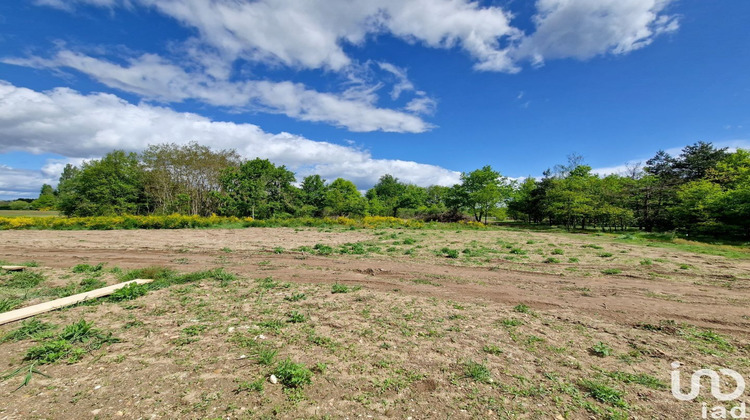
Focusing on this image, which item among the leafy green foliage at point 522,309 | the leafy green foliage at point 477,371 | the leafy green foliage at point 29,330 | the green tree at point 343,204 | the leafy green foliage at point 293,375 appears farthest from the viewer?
the green tree at point 343,204

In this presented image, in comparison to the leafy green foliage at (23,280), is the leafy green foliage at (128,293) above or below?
above

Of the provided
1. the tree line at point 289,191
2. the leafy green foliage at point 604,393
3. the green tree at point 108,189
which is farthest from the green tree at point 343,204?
the leafy green foliage at point 604,393

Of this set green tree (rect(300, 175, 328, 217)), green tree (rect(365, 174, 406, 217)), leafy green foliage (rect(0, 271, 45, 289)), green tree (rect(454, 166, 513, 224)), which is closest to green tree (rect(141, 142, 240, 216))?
green tree (rect(300, 175, 328, 217))

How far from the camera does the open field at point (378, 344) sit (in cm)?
303

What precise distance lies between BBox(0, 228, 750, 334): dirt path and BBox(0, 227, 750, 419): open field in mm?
78

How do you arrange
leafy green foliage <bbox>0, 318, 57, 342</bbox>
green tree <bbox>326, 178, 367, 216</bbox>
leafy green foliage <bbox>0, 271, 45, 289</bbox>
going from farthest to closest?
green tree <bbox>326, 178, 367, 216</bbox> → leafy green foliage <bbox>0, 271, 45, 289</bbox> → leafy green foliage <bbox>0, 318, 57, 342</bbox>

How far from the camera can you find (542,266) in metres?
10.3

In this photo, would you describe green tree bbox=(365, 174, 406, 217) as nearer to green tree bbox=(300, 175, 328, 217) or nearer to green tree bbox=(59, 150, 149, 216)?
green tree bbox=(300, 175, 328, 217)

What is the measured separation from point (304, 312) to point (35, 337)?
4.20 m

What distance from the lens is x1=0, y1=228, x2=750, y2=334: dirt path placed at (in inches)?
232

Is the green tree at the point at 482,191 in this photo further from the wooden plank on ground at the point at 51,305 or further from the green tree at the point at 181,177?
the wooden plank on ground at the point at 51,305

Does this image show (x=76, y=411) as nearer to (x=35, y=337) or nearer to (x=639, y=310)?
(x=35, y=337)

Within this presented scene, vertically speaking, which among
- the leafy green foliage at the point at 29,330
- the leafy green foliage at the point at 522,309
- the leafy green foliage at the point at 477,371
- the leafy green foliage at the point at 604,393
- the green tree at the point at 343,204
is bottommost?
the leafy green foliage at the point at 29,330

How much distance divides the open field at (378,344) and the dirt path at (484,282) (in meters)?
0.08
